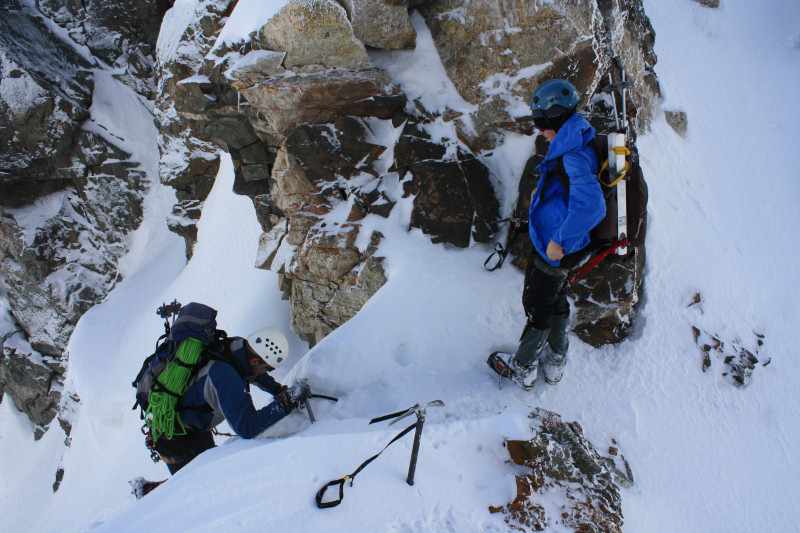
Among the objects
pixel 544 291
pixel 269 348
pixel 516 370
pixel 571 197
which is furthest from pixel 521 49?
pixel 269 348

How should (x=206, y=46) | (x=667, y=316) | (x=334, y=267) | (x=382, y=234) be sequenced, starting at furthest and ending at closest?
(x=206, y=46), (x=334, y=267), (x=382, y=234), (x=667, y=316)

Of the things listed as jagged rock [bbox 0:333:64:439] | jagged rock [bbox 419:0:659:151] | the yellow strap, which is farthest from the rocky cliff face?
jagged rock [bbox 0:333:64:439]

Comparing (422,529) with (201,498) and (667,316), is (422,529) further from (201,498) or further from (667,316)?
(667,316)

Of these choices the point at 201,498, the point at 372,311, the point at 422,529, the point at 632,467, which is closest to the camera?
the point at 422,529

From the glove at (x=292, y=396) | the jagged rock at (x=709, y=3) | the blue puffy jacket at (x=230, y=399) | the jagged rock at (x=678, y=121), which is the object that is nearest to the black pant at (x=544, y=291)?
the glove at (x=292, y=396)

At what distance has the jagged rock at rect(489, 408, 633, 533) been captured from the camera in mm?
2303

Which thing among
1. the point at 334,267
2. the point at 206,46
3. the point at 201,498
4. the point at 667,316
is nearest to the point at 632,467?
the point at 667,316

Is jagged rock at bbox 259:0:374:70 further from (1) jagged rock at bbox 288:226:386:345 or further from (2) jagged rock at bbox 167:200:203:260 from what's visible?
(2) jagged rock at bbox 167:200:203:260

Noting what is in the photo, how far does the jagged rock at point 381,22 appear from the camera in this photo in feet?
17.0

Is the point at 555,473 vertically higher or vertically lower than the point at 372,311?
lower

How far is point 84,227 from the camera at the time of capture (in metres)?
14.3

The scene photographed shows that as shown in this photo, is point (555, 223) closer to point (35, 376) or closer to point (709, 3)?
point (709, 3)

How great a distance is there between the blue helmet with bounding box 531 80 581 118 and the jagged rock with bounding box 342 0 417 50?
9.82ft

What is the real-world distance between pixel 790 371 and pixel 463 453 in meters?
3.59
